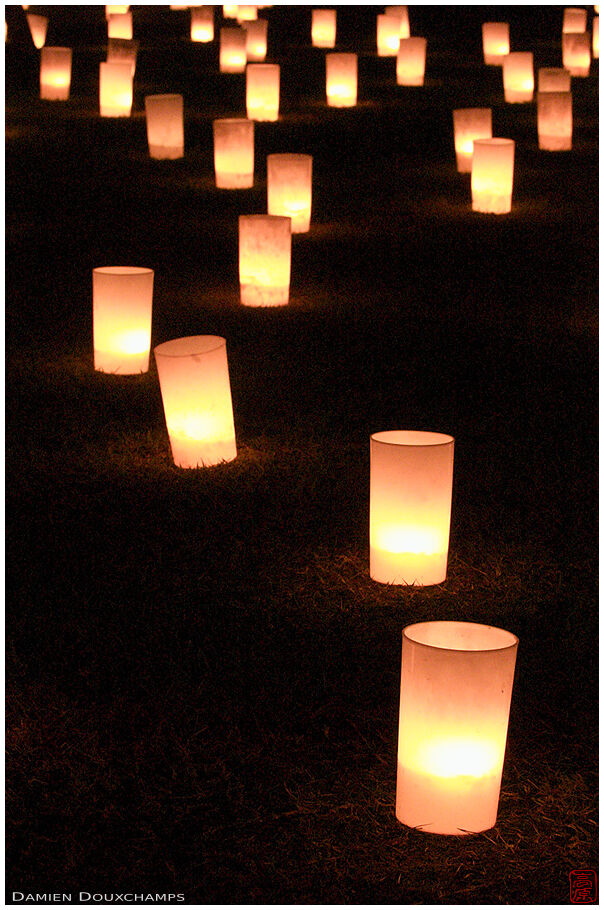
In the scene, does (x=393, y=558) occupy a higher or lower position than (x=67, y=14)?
lower

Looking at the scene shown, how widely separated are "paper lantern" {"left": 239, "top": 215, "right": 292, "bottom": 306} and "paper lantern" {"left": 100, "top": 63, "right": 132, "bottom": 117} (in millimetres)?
7150

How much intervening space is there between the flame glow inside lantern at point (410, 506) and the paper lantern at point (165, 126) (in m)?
9.19

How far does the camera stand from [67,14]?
921 inches

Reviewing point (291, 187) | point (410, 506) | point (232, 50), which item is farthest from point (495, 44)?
point (410, 506)

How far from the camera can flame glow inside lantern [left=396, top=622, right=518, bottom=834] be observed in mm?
2754

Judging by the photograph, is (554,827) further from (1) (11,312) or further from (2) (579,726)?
(1) (11,312)

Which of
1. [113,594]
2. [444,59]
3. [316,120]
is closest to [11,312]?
[113,594]

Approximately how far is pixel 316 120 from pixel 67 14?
1136 cm

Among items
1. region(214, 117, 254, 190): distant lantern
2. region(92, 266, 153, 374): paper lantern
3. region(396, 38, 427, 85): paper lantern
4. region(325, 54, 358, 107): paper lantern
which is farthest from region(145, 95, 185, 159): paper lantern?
region(92, 266, 153, 374): paper lantern

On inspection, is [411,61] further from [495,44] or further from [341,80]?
[495,44]

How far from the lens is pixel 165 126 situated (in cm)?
1255

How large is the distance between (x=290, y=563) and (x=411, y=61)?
44.4ft

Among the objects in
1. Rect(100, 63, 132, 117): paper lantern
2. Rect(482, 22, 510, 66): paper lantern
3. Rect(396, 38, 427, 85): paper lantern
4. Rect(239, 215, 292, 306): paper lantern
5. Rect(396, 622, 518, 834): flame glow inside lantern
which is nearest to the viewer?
Rect(396, 622, 518, 834): flame glow inside lantern

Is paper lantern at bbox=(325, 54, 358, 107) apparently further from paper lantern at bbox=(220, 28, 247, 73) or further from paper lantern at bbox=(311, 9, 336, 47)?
paper lantern at bbox=(311, 9, 336, 47)
